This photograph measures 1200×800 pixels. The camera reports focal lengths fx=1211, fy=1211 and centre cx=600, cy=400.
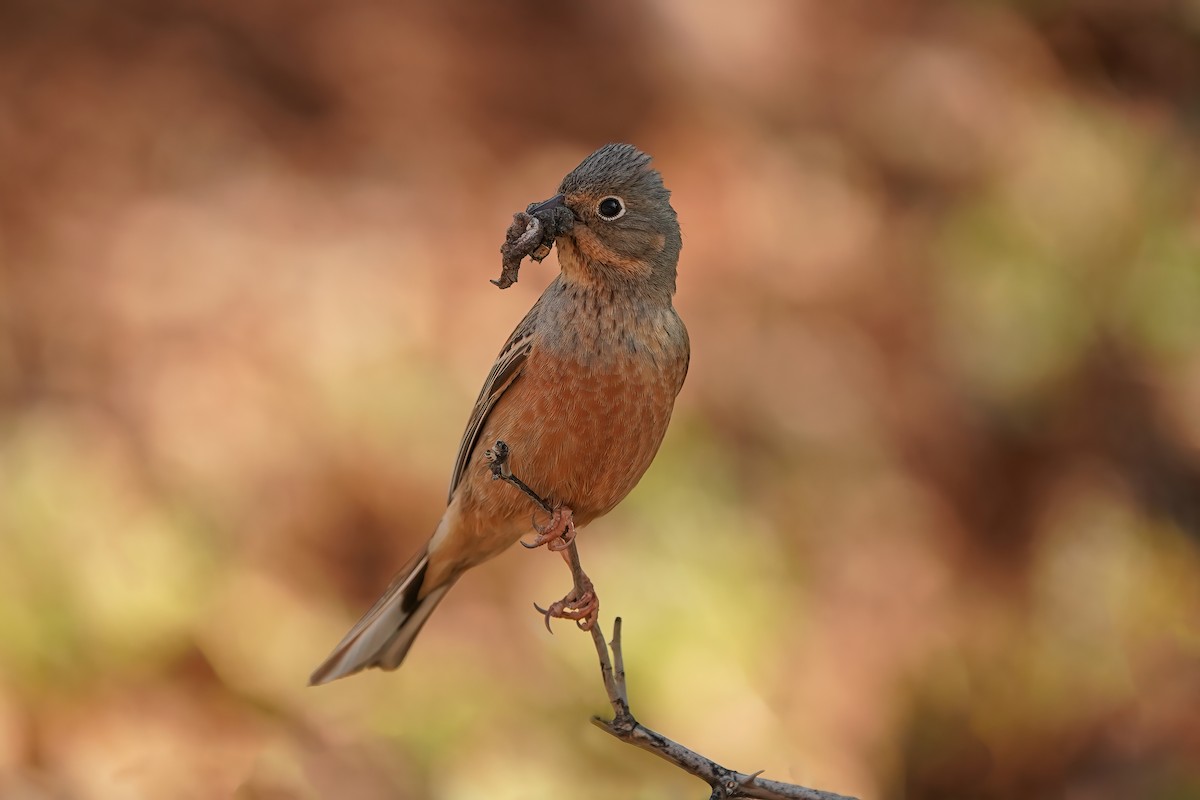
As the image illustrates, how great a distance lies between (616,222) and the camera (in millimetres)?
3471

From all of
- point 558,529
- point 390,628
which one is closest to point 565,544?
point 558,529

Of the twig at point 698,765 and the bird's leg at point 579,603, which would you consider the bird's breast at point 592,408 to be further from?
the twig at point 698,765

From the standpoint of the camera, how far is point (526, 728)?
6559mm

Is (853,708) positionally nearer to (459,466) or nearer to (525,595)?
(525,595)

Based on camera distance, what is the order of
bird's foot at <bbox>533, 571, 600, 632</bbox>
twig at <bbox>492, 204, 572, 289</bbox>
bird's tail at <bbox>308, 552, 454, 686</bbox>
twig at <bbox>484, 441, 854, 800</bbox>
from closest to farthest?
twig at <bbox>492, 204, 572, 289</bbox> → twig at <bbox>484, 441, 854, 800</bbox> → bird's foot at <bbox>533, 571, 600, 632</bbox> → bird's tail at <bbox>308, 552, 454, 686</bbox>

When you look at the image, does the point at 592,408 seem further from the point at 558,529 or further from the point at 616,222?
the point at 616,222

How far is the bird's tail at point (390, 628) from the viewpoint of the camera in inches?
165

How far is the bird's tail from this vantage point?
4.19 metres

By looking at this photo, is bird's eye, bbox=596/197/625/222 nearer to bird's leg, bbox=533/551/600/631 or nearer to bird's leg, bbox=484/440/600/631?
bird's leg, bbox=484/440/600/631

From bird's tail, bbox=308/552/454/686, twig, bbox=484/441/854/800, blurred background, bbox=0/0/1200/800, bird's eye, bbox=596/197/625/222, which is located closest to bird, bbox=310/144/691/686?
bird's eye, bbox=596/197/625/222

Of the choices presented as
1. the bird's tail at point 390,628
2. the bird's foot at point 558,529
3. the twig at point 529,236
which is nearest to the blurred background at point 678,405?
the bird's tail at point 390,628

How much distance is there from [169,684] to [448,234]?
3.85m

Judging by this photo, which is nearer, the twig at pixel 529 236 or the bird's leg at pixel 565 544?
the twig at pixel 529 236

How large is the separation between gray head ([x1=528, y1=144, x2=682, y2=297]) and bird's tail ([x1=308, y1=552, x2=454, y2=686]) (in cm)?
129
